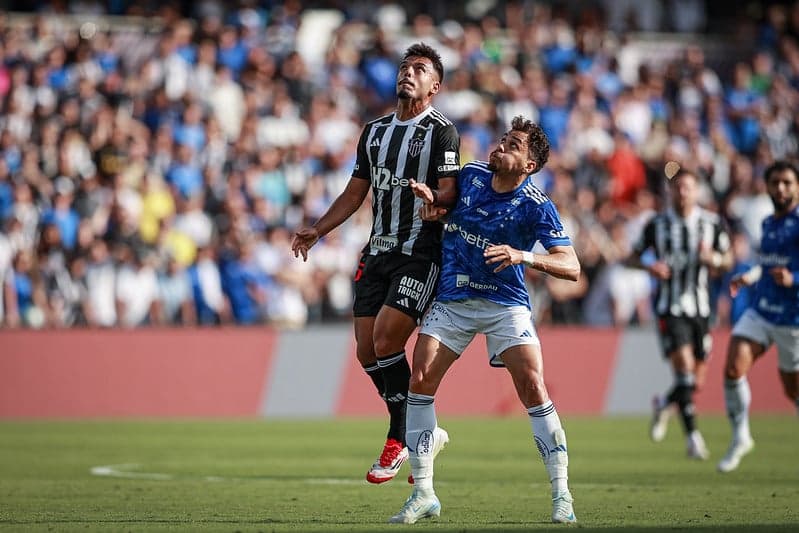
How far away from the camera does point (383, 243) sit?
10.2 metres

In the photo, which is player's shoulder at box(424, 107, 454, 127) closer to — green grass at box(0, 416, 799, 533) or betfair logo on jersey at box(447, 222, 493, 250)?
betfair logo on jersey at box(447, 222, 493, 250)

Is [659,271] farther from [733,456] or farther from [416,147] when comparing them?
[416,147]

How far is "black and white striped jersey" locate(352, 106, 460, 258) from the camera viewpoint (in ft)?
32.6

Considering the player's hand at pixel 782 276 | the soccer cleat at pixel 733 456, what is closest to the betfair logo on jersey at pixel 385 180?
the player's hand at pixel 782 276

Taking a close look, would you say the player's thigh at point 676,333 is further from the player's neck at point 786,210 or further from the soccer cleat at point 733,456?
the player's neck at point 786,210

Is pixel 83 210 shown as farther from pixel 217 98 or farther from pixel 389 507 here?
pixel 389 507

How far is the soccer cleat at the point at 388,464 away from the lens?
33.3ft

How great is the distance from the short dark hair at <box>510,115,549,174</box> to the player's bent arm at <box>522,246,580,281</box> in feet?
2.07

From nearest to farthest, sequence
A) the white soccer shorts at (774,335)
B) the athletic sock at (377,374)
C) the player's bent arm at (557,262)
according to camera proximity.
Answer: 1. the player's bent arm at (557,262)
2. the athletic sock at (377,374)
3. the white soccer shorts at (774,335)

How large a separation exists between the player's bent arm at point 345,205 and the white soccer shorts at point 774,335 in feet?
16.2

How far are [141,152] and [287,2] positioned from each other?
5.36 m

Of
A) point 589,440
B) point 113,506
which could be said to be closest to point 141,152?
point 589,440

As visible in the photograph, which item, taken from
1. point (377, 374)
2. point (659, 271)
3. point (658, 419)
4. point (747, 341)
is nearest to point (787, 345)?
point (747, 341)

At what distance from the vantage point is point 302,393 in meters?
21.0
